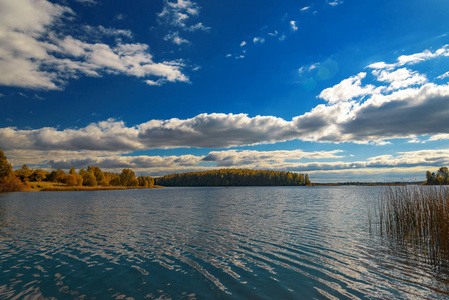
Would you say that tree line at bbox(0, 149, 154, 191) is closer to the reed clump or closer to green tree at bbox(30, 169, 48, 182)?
green tree at bbox(30, 169, 48, 182)

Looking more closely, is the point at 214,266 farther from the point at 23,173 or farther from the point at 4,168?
the point at 23,173

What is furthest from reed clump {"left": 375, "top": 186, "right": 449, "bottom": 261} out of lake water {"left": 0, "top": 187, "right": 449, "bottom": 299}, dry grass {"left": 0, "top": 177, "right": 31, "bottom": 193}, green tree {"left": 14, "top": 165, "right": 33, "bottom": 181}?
green tree {"left": 14, "top": 165, "right": 33, "bottom": 181}

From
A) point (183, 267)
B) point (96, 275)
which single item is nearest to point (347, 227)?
point (183, 267)

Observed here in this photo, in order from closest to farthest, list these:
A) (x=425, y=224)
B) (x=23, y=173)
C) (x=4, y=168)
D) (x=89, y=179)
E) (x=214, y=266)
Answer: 1. (x=214, y=266)
2. (x=425, y=224)
3. (x=4, y=168)
4. (x=23, y=173)
5. (x=89, y=179)

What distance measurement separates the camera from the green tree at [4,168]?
116 meters

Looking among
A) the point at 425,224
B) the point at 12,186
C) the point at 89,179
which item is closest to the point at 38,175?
the point at 89,179

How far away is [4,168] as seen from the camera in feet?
384

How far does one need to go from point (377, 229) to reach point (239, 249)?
15.9 metres

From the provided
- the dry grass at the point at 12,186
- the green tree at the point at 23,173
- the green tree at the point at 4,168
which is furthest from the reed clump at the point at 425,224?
the green tree at the point at 23,173

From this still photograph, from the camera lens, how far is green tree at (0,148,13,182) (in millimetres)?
115938

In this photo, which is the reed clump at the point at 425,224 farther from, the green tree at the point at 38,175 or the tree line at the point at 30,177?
the green tree at the point at 38,175

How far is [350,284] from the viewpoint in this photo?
11.6m

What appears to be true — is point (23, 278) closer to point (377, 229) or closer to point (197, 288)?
point (197, 288)

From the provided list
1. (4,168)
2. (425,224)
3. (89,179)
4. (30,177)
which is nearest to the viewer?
(425,224)
